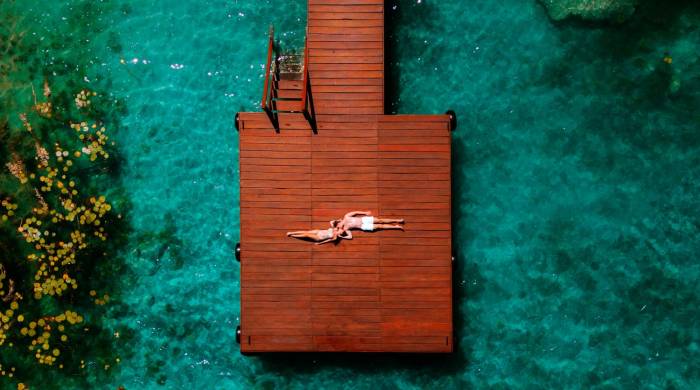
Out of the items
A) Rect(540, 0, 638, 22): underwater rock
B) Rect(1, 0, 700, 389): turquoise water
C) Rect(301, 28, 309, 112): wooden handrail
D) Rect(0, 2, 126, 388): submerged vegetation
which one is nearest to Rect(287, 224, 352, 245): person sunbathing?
→ Rect(1, 0, 700, 389): turquoise water

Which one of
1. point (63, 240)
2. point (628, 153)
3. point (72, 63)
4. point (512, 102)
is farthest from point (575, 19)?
point (63, 240)

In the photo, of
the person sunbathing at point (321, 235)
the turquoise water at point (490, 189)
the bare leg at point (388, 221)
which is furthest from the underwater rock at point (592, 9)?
the person sunbathing at point (321, 235)

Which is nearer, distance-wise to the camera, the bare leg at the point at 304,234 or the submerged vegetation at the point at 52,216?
the bare leg at the point at 304,234

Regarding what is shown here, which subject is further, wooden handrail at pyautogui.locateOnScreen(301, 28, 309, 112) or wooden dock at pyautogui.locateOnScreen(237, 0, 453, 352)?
wooden dock at pyautogui.locateOnScreen(237, 0, 453, 352)

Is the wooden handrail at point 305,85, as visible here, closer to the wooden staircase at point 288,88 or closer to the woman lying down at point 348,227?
the wooden staircase at point 288,88

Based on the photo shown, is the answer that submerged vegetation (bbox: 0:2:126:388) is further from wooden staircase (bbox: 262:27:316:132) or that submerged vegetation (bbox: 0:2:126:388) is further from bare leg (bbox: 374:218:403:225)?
bare leg (bbox: 374:218:403:225)

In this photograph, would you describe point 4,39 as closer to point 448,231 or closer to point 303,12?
point 303,12
